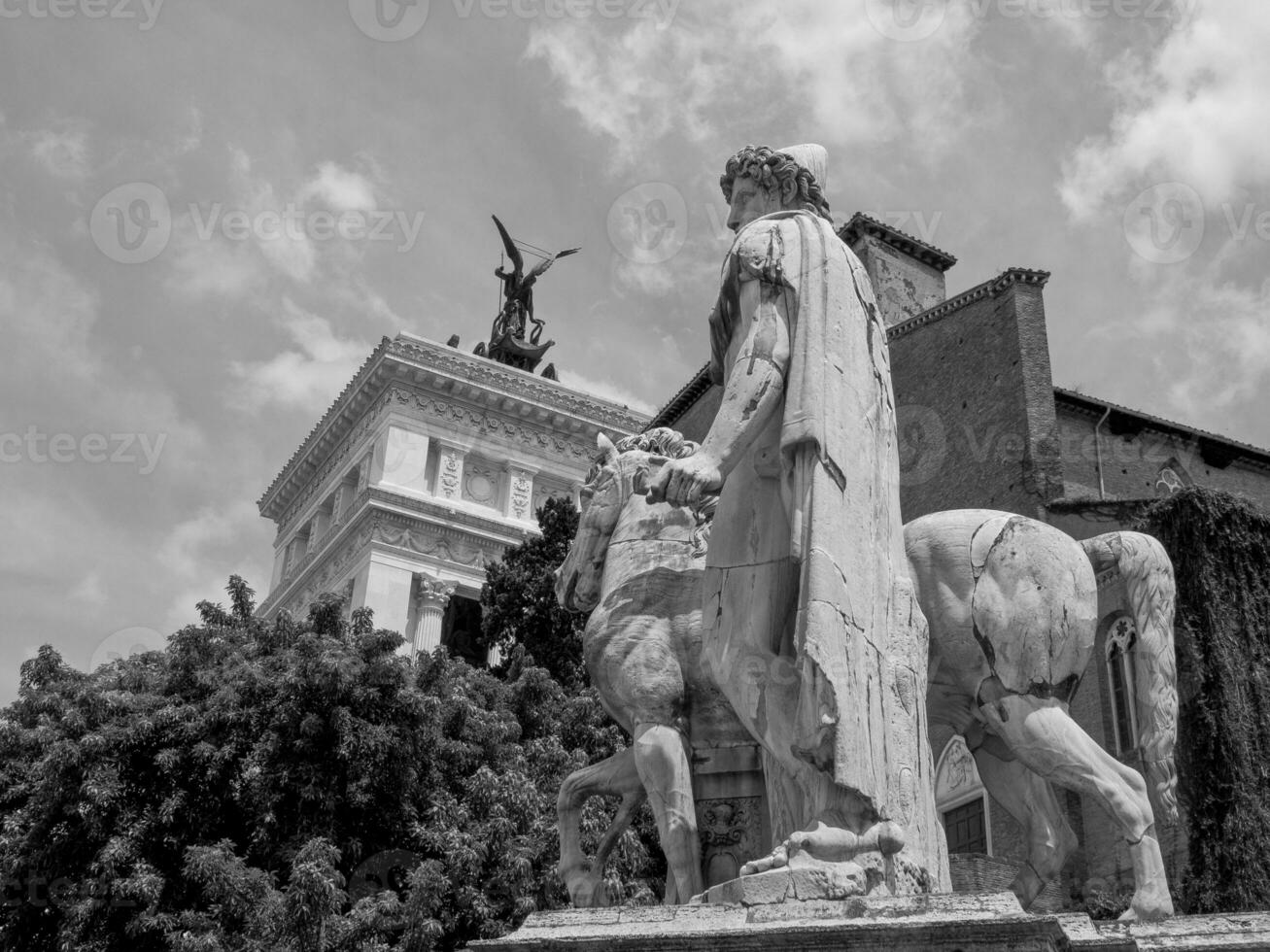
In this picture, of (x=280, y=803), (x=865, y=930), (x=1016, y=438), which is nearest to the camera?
(x=865, y=930)

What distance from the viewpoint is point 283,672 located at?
21.6 m

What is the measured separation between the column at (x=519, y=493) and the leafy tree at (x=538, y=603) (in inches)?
733

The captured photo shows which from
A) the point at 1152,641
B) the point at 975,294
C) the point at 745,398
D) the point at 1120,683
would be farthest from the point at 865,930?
the point at 975,294

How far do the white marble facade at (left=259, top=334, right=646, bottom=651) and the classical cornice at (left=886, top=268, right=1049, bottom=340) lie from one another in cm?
1748

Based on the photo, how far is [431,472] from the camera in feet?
182

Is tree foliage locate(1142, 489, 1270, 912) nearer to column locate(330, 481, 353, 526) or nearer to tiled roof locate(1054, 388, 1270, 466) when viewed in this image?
tiled roof locate(1054, 388, 1270, 466)

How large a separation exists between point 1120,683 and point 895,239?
780 inches

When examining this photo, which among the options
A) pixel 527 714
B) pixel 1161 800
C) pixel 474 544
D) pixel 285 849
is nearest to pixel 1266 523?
pixel 527 714

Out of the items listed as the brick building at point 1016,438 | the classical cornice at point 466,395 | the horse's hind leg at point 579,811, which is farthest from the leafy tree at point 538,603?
the horse's hind leg at point 579,811

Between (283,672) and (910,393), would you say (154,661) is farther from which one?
(910,393)

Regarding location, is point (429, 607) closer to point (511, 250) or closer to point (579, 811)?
point (511, 250)

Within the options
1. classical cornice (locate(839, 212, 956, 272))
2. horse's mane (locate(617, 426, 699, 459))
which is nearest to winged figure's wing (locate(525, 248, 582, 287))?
classical cornice (locate(839, 212, 956, 272))

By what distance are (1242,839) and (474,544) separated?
34.8 metres

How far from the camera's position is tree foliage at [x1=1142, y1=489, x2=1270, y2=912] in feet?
78.7
